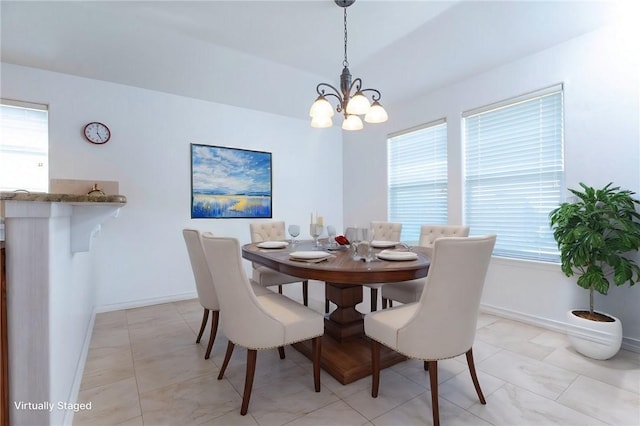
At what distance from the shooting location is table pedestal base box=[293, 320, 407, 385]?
1.92 metres

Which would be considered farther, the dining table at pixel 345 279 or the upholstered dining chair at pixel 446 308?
the dining table at pixel 345 279

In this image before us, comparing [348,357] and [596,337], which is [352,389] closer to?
[348,357]

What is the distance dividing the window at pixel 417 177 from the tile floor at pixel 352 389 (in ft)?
6.20

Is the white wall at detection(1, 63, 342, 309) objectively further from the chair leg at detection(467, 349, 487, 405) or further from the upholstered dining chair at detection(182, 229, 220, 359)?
the chair leg at detection(467, 349, 487, 405)

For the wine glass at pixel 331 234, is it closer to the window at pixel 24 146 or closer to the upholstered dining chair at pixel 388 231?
the upholstered dining chair at pixel 388 231

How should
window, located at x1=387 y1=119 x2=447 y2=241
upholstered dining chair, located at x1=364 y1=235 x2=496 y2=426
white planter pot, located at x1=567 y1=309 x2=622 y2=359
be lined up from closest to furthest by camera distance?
upholstered dining chair, located at x1=364 y1=235 x2=496 y2=426, white planter pot, located at x1=567 y1=309 x2=622 y2=359, window, located at x1=387 y1=119 x2=447 y2=241

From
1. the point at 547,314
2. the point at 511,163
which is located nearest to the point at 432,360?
the point at 547,314

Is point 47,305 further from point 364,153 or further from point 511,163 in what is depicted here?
point 364,153

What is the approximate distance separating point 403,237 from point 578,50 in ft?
9.12

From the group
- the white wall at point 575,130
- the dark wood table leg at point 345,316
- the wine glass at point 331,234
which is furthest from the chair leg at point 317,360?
the white wall at point 575,130

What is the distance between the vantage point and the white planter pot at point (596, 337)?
2135 millimetres

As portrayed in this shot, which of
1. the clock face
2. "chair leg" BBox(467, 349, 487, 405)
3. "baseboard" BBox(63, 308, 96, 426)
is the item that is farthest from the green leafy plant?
the clock face

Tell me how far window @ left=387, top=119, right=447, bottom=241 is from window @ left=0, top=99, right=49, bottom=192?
14.0ft

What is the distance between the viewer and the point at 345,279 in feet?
5.25
